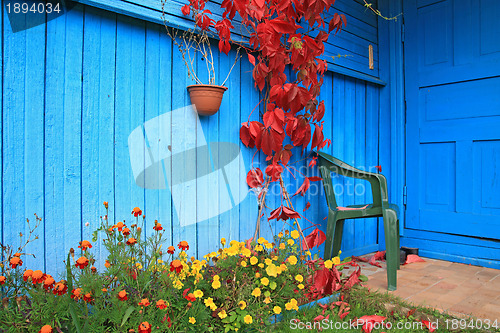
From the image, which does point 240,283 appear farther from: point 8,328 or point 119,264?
point 8,328

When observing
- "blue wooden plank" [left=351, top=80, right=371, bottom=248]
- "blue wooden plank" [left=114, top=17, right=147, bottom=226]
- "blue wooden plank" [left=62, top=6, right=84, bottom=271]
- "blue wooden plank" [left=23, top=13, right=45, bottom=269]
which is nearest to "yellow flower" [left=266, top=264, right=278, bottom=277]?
"blue wooden plank" [left=114, top=17, right=147, bottom=226]

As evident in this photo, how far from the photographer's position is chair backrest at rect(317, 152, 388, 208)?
102 inches

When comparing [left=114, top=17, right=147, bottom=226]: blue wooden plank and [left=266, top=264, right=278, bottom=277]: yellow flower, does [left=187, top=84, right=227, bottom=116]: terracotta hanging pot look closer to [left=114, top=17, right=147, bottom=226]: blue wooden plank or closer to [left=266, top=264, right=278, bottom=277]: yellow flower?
[left=114, top=17, right=147, bottom=226]: blue wooden plank

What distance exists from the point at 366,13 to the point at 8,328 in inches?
141

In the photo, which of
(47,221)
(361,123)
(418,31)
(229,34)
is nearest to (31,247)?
(47,221)

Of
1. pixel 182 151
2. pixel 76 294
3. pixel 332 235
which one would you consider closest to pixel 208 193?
pixel 182 151

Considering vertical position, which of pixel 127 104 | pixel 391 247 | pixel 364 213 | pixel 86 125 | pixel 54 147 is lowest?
pixel 391 247

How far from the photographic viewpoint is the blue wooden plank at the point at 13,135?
158cm

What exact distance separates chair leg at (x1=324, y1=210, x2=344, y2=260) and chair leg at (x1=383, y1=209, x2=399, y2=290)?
1.21 feet

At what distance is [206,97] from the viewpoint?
6.99 feet

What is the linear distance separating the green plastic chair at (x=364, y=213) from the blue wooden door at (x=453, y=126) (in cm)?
79

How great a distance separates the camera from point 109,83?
1.89 meters

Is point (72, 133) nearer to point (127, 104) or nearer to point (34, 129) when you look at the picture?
point (34, 129)

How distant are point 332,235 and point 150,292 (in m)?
1.55
